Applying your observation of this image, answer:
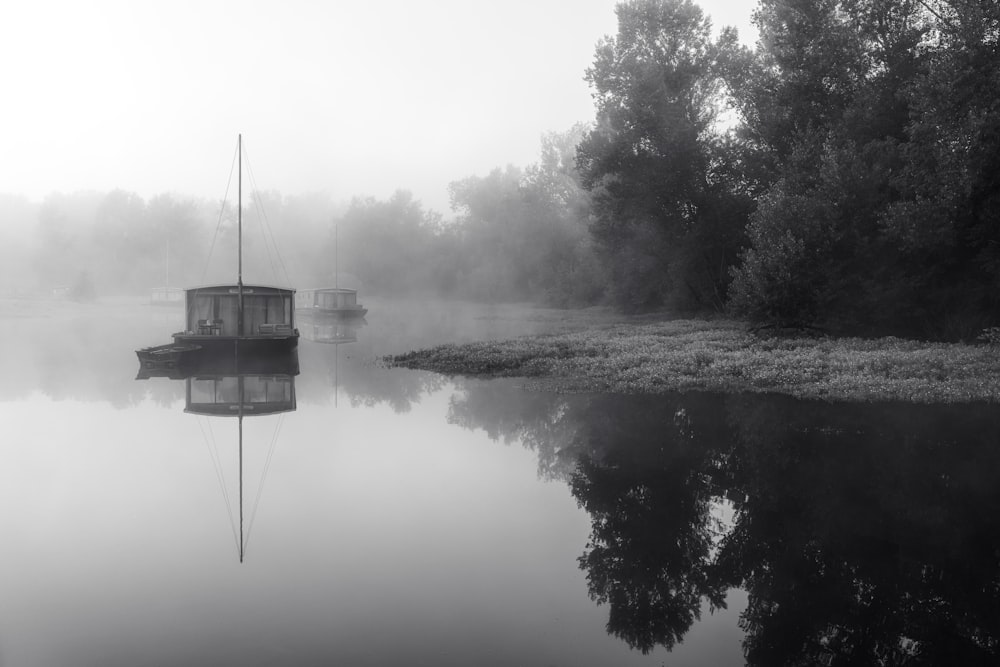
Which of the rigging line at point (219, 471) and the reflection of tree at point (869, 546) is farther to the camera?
the rigging line at point (219, 471)

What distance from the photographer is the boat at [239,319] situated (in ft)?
107

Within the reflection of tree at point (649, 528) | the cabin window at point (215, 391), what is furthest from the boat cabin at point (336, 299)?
the reflection of tree at point (649, 528)

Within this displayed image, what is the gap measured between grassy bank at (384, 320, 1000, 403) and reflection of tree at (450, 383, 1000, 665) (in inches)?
124

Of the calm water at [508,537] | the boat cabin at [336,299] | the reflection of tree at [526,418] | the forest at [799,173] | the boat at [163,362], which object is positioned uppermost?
the forest at [799,173]

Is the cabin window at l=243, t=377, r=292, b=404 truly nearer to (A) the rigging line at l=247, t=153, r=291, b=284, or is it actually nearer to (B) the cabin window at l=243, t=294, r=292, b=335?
(B) the cabin window at l=243, t=294, r=292, b=335

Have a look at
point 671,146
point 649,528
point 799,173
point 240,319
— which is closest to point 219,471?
point 649,528

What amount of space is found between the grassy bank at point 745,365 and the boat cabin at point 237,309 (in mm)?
7561

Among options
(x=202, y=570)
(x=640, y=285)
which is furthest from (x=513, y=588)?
(x=640, y=285)

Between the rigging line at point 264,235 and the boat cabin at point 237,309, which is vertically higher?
the rigging line at point 264,235

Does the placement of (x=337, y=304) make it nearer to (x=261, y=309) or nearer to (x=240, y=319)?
(x=261, y=309)

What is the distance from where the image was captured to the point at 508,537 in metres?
10.7

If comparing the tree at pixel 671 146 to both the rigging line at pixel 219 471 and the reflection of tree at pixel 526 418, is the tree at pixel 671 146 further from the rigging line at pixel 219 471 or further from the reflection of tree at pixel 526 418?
the rigging line at pixel 219 471

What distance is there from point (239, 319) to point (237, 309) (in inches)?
148

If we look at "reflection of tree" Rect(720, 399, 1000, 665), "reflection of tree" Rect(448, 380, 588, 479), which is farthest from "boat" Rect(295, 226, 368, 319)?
"reflection of tree" Rect(720, 399, 1000, 665)
